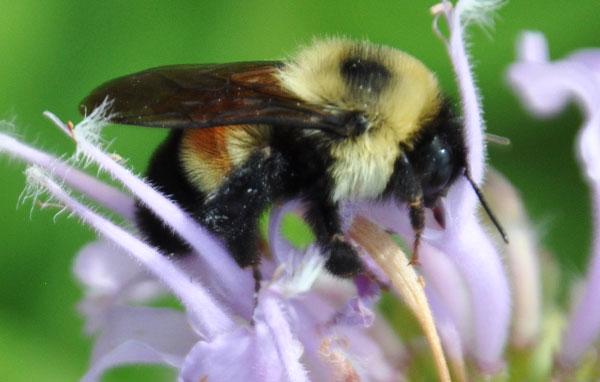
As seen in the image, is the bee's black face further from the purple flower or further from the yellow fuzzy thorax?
the purple flower

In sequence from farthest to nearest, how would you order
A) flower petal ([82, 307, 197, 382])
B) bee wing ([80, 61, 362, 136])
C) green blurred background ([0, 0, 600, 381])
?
1. green blurred background ([0, 0, 600, 381])
2. flower petal ([82, 307, 197, 382])
3. bee wing ([80, 61, 362, 136])

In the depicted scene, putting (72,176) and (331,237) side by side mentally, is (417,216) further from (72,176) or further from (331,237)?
(72,176)

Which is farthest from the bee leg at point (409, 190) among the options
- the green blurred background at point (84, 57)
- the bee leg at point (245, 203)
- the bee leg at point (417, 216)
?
the green blurred background at point (84, 57)

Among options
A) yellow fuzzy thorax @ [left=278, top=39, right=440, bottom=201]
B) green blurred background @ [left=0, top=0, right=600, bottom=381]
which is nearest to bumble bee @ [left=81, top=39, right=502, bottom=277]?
A: yellow fuzzy thorax @ [left=278, top=39, right=440, bottom=201]

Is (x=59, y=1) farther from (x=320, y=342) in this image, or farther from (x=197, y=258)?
(x=320, y=342)

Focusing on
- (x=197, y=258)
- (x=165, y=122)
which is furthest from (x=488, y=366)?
(x=165, y=122)
